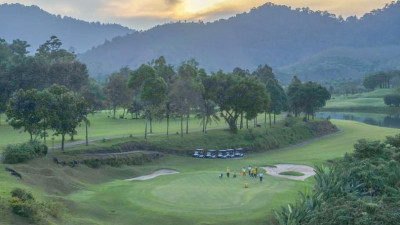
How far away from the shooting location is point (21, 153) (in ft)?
162

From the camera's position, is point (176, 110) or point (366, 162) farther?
point (176, 110)

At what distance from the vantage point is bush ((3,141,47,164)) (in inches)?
1923

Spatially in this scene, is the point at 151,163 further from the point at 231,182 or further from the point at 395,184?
the point at 395,184

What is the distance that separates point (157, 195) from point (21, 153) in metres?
19.5

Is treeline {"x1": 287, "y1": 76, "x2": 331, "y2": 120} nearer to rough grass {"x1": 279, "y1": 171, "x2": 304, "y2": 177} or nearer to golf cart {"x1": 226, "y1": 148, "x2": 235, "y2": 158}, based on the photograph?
golf cart {"x1": 226, "y1": 148, "x2": 235, "y2": 158}

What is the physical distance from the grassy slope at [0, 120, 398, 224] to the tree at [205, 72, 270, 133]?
35.0 m

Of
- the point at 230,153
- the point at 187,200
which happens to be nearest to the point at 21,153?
the point at 187,200

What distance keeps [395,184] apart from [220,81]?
5967 cm

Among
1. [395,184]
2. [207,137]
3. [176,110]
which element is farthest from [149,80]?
[395,184]

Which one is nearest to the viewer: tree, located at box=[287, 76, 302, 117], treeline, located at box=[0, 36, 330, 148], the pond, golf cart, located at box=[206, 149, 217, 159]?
treeline, located at box=[0, 36, 330, 148]

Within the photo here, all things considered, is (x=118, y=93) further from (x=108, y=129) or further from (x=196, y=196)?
(x=196, y=196)

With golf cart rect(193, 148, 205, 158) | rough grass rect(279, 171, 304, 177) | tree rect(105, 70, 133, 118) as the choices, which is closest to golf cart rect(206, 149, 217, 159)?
golf cart rect(193, 148, 205, 158)

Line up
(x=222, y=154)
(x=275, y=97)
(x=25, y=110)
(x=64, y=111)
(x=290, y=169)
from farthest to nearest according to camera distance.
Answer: (x=275, y=97) → (x=222, y=154) → (x=290, y=169) → (x=64, y=111) → (x=25, y=110)

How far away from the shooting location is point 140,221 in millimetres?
35094
